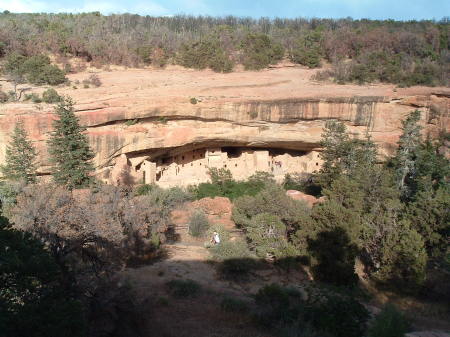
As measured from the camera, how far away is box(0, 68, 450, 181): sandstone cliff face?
16453mm

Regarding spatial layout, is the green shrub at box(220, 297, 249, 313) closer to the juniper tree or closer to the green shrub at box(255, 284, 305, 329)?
the green shrub at box(255, 284, 305, 329)

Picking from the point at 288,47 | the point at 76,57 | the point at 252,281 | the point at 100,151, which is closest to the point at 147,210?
the point at 252,281

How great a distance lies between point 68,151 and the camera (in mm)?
14031

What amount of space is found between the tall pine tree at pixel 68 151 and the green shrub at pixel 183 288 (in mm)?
6695

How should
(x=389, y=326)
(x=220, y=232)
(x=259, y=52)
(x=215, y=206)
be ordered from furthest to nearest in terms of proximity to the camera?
(x=259, y=52)
(x=215, y=206)
(x=220, y=232)
(x=389, y=326)

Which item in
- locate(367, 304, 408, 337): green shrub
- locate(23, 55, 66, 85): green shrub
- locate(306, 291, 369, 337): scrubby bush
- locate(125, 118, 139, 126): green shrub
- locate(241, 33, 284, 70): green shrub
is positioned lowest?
locate(306, 291, 369, 337): scrubby bush

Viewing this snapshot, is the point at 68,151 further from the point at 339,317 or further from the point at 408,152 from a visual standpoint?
the point at 408,152

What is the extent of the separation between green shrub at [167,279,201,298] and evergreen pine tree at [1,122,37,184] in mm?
7937

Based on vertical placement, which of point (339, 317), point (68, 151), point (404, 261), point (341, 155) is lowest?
point (404, 261)

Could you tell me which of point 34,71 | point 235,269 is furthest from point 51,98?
point 235,269

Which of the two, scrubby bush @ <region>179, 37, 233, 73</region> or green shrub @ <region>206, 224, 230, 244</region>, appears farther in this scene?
scrubby bush @ <region>179, 37, 233, 73</region>

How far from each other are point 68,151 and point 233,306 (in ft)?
29.2

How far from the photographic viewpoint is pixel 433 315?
392 inches

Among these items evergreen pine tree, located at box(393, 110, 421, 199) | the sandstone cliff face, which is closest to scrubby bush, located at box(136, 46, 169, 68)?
the sandstone cliff face
